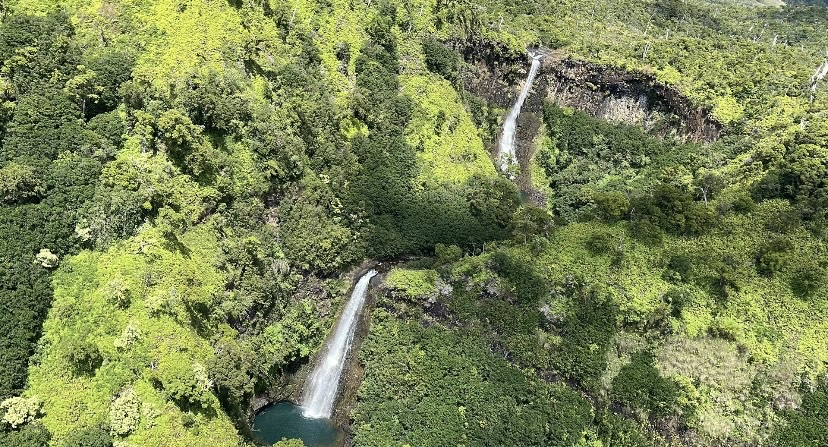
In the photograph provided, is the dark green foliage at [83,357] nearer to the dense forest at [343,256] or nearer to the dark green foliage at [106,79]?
the dense forest at [343,256]

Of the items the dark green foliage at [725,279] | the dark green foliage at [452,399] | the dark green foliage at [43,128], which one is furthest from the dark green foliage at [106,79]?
the dark green foliage at [725,279]

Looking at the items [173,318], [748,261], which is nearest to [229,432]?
[173,318]

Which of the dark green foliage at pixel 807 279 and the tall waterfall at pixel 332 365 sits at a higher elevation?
the dark green foliage at pixel 807 279

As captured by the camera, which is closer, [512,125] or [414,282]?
[414,282]

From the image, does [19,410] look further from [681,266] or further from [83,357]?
[681,266]

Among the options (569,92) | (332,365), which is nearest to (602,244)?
(332,365)
